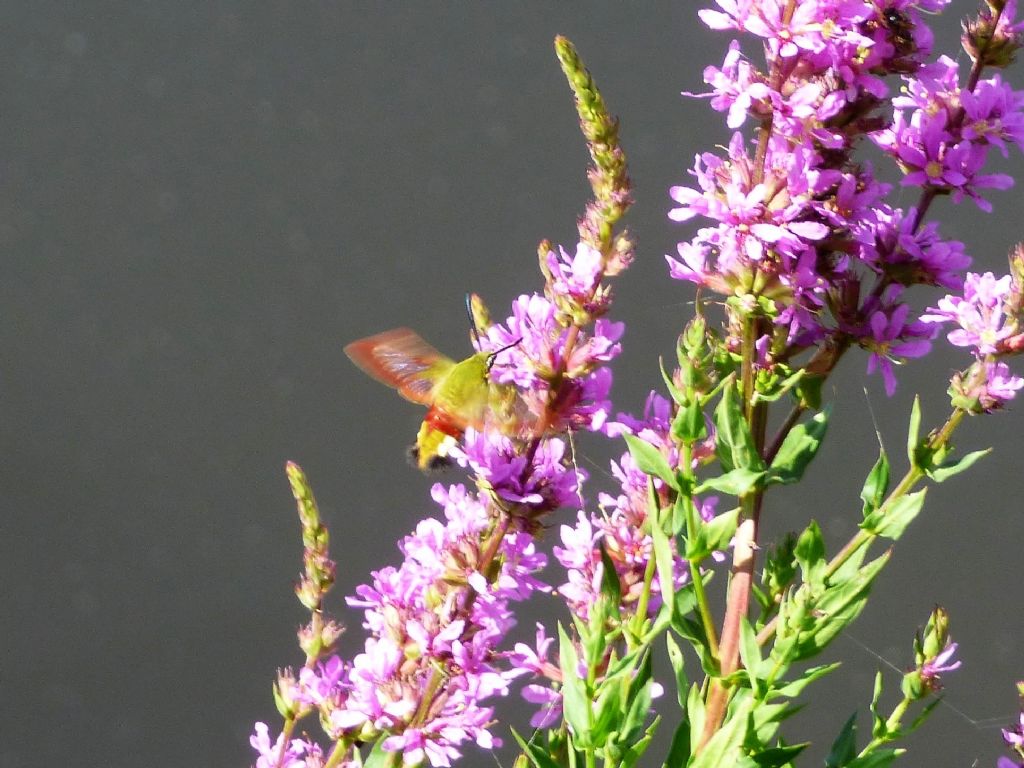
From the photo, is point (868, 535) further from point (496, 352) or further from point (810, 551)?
point (496, 352)

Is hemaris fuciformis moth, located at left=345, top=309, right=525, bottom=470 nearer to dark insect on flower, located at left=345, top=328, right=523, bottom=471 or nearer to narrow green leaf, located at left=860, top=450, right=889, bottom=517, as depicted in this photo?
dark insect on flower, located at left=345, top=328, right=523, bottom=471

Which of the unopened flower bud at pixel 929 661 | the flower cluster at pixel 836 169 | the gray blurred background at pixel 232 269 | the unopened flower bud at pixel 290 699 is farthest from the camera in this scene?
the gray blurred background at pixel 232 269

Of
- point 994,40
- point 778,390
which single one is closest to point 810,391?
point 778,390

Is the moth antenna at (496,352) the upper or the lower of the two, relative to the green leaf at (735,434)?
upper

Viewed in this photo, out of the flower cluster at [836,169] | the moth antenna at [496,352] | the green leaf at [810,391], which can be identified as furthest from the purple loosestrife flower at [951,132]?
the moth antenna at [496,352]

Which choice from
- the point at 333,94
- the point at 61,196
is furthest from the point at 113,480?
the point at 333,94

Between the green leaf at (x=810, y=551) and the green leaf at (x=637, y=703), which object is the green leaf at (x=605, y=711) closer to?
the green leaf at (x=637, y=703)

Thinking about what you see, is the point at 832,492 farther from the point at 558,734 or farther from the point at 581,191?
the point at 558,734
